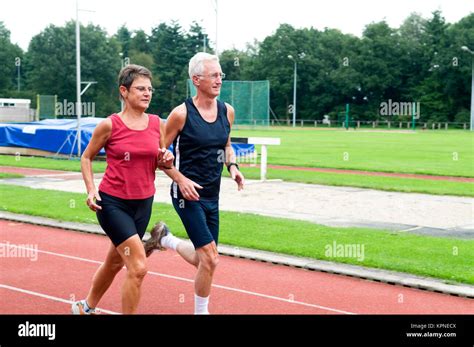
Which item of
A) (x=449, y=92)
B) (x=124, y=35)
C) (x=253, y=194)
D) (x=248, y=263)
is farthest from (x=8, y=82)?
(x=248, y=263)

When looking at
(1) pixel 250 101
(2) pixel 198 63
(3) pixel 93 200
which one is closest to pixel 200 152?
(2) pixel 198 63

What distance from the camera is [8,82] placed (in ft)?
290

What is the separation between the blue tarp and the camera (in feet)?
92.7

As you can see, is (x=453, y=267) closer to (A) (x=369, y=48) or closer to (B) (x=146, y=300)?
(B) (x=146, y=300)

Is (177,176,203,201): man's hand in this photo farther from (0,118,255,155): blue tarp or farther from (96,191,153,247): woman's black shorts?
(0,118,255,155): blue tarp

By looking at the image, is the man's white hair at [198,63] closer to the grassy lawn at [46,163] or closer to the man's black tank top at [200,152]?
the man's black tank top at [200,152]

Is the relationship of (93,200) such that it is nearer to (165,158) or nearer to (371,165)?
(165,158)

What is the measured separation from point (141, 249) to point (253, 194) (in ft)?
36.2

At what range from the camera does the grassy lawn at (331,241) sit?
9.00 metres

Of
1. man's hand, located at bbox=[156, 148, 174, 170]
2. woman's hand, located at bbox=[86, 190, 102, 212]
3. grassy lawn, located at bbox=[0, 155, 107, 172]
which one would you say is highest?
man's hand, located at bbox=[156, 148, 174, 170]

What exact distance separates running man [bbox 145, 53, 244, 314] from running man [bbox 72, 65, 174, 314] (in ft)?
0.70

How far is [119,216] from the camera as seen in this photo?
5828 mm

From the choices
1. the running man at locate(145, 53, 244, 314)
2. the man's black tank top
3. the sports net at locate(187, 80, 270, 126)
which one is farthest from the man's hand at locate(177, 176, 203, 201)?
the sports net at locate(187, 80, 270, 126)

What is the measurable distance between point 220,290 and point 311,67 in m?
83.1
